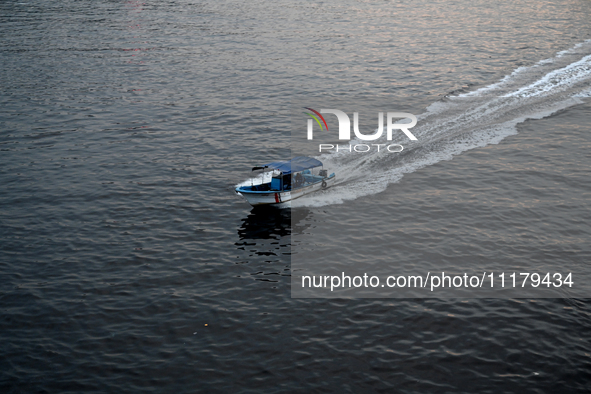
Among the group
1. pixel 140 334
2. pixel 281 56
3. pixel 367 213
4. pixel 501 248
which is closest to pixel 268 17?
pixel 281 56

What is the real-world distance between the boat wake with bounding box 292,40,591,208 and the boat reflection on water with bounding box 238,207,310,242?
143 cm

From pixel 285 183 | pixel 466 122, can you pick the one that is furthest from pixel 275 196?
pixel 466 122

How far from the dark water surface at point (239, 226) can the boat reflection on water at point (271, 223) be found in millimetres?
181

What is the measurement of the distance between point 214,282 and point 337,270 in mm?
7787

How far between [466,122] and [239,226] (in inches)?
1134

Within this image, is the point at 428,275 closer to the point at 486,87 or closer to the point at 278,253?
the point at 278,253

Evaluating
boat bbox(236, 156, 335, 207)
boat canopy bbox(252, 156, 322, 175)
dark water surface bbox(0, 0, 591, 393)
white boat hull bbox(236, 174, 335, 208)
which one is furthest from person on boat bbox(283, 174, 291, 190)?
dark water surface bbox(0, 0, 591, 393)

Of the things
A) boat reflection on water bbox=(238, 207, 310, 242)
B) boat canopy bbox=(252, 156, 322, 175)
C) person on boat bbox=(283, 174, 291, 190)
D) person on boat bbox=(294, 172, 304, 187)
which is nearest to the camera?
boat reflection on water bbox=(238, 207, 310, 242)

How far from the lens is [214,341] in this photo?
28328mm

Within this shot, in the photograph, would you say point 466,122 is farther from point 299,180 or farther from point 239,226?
point 239,226

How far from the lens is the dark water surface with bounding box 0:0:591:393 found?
26.9 m

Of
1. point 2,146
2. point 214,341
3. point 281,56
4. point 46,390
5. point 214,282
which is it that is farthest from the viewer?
point 281,56

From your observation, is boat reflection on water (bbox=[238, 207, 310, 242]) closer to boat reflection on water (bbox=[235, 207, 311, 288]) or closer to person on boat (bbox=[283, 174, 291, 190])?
boat reflection on water (bbox=[235, 207, 311, 288])

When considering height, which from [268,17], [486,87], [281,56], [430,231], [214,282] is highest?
[268,17]
